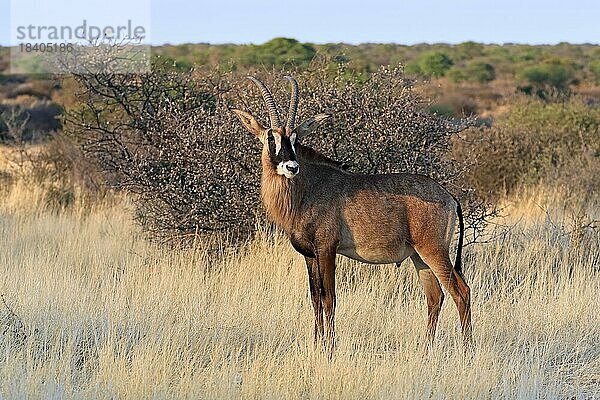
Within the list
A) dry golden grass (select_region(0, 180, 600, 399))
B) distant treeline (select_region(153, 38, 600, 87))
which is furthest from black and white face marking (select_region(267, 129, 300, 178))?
distant treeline (select_region(153, 38, 600, 87))

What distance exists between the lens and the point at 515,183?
16.1m

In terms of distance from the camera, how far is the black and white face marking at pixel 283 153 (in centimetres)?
727

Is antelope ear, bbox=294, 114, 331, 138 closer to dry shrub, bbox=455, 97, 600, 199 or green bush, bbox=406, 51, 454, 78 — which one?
dry shrub, bbox=455, 97, 600, 199

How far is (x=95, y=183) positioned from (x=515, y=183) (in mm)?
7811

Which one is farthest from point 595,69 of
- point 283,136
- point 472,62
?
point 283,136

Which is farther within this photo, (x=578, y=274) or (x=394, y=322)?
(x=578, y=274)

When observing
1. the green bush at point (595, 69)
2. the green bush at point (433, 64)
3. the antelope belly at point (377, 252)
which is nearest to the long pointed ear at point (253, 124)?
the antelope belly at point (377, 252)

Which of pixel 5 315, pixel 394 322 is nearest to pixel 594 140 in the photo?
pixel 394 322

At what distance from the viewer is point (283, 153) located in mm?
7418

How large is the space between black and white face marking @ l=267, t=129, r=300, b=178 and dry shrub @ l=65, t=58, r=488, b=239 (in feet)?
9.14

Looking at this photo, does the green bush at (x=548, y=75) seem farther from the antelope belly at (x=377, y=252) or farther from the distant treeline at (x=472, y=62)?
the antelope belly at (x=377, y=252)

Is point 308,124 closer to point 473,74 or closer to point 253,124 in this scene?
point 253,124

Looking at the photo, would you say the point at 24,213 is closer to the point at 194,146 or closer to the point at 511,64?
the point at 194,146

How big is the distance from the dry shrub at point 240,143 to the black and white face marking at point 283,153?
2.79m
